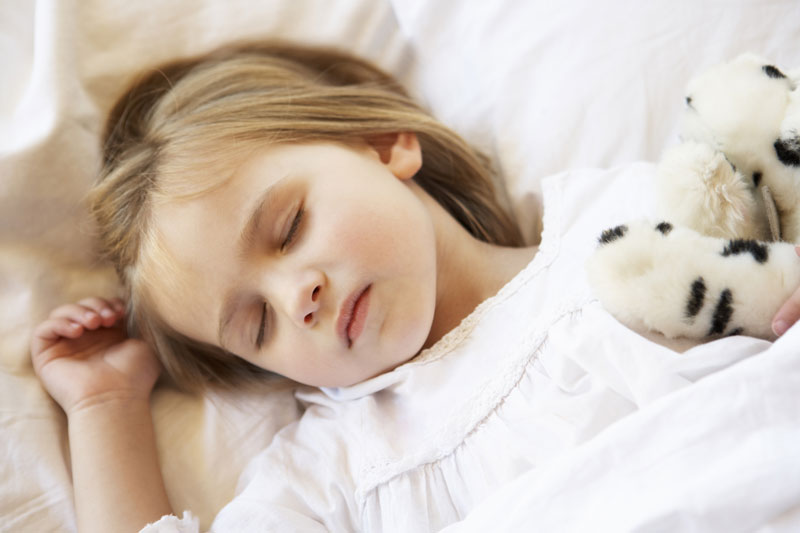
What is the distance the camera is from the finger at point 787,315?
671 millimetres

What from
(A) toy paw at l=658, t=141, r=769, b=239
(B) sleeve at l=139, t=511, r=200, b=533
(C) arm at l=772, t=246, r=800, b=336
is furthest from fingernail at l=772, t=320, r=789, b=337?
(B) sleeve at l=139, t=511, r=200, b=533

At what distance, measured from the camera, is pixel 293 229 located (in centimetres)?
91

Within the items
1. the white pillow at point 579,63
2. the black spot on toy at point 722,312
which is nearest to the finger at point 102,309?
the white pillow at point 579,63

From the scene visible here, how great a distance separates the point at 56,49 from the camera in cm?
110

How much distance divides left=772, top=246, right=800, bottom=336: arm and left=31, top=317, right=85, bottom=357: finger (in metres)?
0.96

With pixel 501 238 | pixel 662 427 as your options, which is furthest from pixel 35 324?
pixel 662 427

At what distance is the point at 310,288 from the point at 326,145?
9.8 inches

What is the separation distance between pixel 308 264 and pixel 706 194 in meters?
0.49

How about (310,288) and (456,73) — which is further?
(456,73)

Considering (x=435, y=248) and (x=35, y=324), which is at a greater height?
(x=435, y=248)

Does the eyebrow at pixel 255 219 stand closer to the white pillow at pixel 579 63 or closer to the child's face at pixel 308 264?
the child's face at pixel 308 264

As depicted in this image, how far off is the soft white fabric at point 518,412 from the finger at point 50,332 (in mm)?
346

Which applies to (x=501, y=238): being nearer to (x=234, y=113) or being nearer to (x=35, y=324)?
(x=234, y=113)

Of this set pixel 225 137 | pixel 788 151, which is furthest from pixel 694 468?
pixel 225 137
